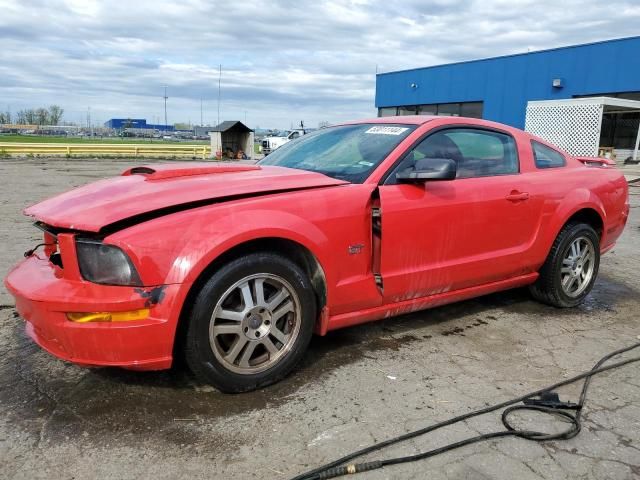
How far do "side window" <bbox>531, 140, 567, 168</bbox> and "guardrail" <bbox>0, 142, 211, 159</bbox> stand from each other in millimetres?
29555

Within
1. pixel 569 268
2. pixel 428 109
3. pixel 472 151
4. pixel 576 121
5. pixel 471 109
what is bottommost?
pixel 569 268

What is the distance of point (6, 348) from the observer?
3393 millimetres

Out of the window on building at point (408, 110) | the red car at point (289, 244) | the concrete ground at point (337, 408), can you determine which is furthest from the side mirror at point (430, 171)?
the window on building at point (408, 110)

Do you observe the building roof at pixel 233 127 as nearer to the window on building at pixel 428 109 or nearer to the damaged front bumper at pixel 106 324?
the window on building at pixel 428 109

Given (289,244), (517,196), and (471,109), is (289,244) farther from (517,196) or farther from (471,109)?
(471,109)

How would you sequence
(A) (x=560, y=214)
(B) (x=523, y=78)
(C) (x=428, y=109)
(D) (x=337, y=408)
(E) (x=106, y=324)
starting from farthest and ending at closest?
1. (C) (x=428, y=109)
2. (B) (x=523, y=78)
3. (A) (x=560, y=214)
4. (D) (x=337, y=408)
5. (E) (x=106, y=324)

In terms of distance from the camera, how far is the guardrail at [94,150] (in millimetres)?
29219

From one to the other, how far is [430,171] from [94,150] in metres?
31.7

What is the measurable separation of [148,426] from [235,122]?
2903 cm

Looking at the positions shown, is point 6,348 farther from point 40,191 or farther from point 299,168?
point 40,191

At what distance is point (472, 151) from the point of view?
3.86 metres

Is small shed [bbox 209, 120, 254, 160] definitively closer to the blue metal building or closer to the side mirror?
the side mirror

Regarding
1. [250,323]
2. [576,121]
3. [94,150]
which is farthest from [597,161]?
[94,150]

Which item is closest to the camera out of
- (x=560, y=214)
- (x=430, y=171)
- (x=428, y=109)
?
(x=430, y=171)
